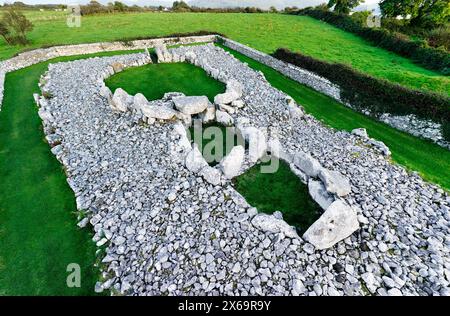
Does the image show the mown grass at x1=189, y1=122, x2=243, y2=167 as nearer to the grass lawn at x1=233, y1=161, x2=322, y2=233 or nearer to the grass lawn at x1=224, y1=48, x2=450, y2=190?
the grass lawn at x1=233, y1=161, x2=322, y2=233

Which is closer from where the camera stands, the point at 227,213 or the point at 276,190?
the point at 227,213

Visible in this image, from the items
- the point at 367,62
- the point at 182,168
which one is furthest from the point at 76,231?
the point at 367,62

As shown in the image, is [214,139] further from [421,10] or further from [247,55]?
[421,10]

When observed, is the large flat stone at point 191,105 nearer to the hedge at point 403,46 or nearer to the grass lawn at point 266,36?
the grass lawn at point 266,36

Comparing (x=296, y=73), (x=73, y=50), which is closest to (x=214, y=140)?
(x=296, y=73)

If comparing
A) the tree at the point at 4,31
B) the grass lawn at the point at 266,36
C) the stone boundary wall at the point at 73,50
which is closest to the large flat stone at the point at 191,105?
the grass lawn at the point at 266,36

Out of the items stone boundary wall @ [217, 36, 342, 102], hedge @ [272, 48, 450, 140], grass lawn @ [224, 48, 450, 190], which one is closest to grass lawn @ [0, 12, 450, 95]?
hedge @ [272, 48, 450, 140]
